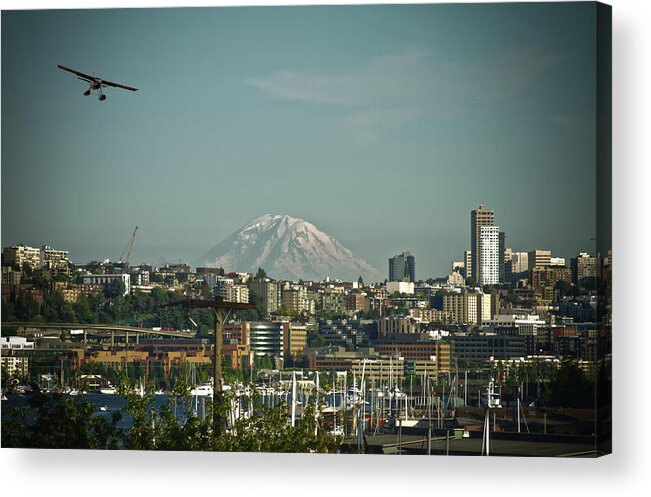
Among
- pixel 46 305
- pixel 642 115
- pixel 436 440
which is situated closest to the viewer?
pixel 642 115

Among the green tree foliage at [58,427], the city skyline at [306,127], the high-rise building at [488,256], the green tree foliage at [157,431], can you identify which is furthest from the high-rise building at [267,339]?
the high-rise building at [488,256]

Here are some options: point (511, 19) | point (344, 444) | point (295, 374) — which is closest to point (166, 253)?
point (295, 374)

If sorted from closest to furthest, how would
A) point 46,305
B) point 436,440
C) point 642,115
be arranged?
1. point 642,115
2. point 436,440
3. point 46,305

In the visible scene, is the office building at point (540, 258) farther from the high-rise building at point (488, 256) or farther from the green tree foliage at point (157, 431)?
the green tree foliage at point (157, 431)

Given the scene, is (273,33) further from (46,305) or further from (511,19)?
(46,305)

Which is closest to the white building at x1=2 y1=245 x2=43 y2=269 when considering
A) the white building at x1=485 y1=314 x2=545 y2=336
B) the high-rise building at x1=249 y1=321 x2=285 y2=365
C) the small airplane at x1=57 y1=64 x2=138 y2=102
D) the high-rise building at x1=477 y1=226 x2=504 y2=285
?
the small airplane at x1=57 y1=64 x2=138 y2=102

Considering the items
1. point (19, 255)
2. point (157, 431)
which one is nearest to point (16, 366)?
point (19, 255)

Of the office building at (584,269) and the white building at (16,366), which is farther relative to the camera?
the white building at (16,366)
